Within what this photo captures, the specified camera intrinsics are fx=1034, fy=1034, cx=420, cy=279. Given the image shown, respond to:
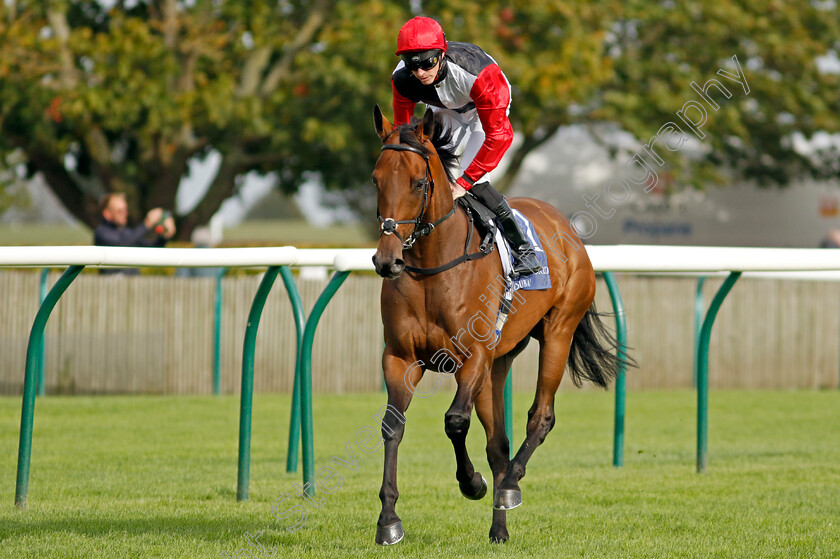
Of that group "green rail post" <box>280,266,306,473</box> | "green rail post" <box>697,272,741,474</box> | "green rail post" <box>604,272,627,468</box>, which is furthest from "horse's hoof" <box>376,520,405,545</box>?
"green rail post" <box>697,272,741,474</box>

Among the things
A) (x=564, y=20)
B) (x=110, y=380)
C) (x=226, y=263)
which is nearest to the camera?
(x=226, y=263)

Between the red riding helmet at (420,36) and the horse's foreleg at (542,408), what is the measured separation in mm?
1660

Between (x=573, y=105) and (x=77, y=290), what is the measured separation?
12.0 meters

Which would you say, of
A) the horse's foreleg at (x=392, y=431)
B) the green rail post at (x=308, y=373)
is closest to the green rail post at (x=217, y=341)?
the green rail post at (x=308, y=373)

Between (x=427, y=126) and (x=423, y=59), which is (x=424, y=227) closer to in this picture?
(x=427, y=126)

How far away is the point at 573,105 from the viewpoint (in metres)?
20.3

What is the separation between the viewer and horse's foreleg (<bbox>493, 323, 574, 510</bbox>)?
4.60 metres

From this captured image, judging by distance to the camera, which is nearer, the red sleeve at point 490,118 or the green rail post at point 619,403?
the red sleeve at point 490,118

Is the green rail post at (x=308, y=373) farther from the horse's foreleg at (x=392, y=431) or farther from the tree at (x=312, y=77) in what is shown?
the tree at (x=312, y=77)

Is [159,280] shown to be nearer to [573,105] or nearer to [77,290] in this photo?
[77,290]

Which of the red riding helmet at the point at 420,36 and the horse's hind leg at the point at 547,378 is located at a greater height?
the red riding helmet at the point at 420,36

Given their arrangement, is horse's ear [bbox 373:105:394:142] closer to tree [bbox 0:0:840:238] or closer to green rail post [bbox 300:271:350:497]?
green rail post [bbox 300:271:350:497]

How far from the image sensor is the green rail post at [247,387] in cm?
539

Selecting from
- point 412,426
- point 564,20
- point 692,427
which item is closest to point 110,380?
point 412,426
